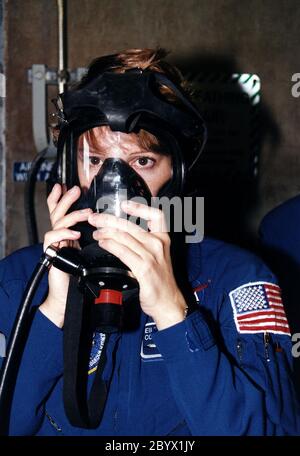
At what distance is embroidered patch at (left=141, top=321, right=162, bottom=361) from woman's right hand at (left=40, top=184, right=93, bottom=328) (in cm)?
24

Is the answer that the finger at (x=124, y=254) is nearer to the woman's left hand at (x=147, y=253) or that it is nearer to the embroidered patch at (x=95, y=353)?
the woman's left hand at (x=147, y=253)

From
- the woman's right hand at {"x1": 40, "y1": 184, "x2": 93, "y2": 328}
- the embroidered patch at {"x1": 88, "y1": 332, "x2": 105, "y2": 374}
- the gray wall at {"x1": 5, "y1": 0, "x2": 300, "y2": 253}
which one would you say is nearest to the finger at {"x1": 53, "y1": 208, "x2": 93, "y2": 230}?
the woman's right hand at {"x1": 40, "y1": 184, "x2": 93, "y2": 328}

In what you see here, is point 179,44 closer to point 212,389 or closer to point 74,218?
point 74,218

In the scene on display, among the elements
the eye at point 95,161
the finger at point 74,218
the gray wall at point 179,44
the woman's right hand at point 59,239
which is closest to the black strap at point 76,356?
the woman's right hand at point 59,239

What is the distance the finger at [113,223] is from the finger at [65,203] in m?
0.11

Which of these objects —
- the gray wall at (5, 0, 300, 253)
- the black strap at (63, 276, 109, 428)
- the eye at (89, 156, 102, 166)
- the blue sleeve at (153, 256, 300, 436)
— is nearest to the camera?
the blue sleeve at (153, 256, 300, 436)

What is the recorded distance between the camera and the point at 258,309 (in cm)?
158

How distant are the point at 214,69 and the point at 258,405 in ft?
7.75

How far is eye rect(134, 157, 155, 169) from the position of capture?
1.56 m

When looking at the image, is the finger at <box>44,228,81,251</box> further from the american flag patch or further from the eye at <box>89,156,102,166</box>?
the american flag patch

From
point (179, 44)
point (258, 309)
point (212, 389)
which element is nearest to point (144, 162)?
point (258, 309)

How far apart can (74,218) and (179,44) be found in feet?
7.08
